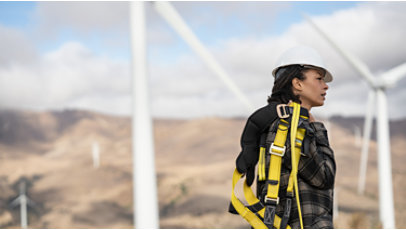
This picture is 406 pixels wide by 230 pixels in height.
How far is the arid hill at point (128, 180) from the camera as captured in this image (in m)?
126

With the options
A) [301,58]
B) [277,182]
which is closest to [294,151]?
[277,182]

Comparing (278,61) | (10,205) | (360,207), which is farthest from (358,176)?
(278,61)

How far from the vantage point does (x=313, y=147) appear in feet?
12.3

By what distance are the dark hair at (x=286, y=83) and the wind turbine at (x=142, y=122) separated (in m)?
10.4

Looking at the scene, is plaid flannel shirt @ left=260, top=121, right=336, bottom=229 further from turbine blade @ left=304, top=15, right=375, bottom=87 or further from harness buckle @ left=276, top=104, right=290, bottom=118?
turbine blade @ left=304, top=15, right=375, bottom=87

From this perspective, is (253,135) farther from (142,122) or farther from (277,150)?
(142,122)

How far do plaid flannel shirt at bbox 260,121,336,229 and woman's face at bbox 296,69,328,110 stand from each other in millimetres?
367

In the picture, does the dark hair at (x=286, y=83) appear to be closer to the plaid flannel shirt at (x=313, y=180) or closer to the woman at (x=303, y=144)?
the woman at (x=303, y=144)

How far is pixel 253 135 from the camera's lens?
13.1ft

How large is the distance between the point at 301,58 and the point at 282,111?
62 centimetres

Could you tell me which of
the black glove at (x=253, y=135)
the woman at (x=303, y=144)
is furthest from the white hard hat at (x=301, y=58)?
the black glove at (x=253, y=135)

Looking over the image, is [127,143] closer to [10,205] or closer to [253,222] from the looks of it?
[10,205]

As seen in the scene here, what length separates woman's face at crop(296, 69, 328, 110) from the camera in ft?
13.4

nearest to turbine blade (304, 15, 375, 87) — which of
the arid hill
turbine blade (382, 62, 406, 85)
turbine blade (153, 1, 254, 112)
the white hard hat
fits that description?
turbine blade (382, 62, 406, 85)
